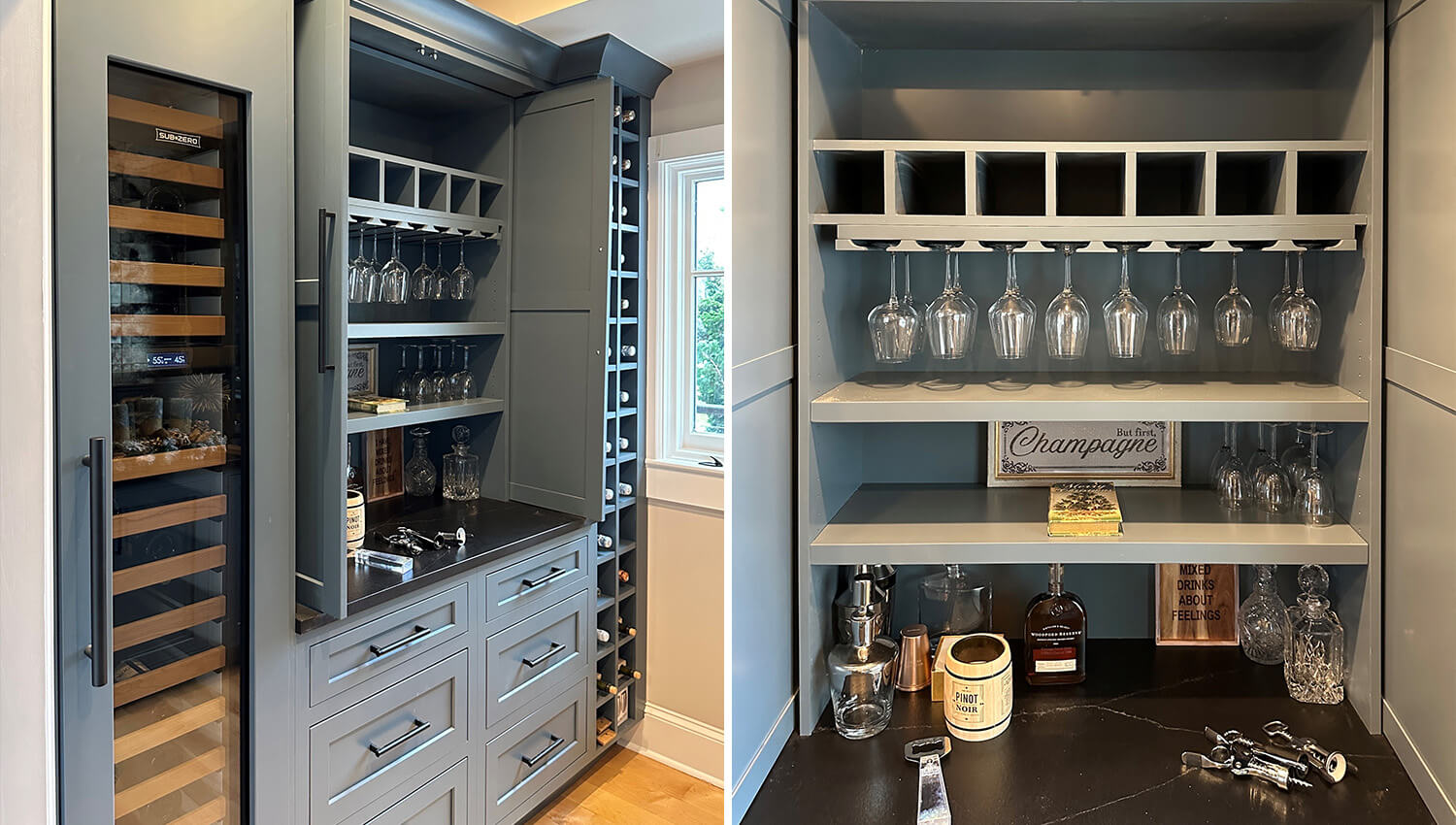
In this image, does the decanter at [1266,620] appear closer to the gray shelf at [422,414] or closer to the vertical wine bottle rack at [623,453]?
the vertical wine bottle rack at [623,453]

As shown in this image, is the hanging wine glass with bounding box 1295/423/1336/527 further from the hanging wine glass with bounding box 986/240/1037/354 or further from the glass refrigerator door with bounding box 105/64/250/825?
the glass refrigerator door with bounding box 105/64/250/825

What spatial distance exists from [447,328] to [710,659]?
138 centimetres

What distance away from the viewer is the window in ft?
9.02

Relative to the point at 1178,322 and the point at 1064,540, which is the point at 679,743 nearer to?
the point at 1064,540

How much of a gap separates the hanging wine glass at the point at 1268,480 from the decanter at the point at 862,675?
2.39ft

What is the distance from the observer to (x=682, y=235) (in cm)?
277

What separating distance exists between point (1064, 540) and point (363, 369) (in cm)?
219

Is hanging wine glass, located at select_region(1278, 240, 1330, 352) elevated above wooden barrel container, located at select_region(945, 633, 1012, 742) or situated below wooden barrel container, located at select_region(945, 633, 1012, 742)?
above

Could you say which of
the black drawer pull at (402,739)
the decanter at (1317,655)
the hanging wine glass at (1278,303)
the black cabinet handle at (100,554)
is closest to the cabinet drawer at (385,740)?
the black drawer pull at (402,739)

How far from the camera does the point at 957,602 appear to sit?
1.55 m

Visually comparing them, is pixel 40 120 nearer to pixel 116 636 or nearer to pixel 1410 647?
pixel 116 636

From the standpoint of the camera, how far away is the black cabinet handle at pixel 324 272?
1.71 m

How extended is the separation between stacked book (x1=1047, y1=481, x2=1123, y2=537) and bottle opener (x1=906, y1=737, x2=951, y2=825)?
38 cm

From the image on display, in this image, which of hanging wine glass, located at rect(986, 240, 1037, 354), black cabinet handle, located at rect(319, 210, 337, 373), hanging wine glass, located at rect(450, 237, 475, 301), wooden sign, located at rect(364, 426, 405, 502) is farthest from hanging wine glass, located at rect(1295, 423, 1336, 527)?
wooden sign, located at rect(364, 426, 405, 502)
